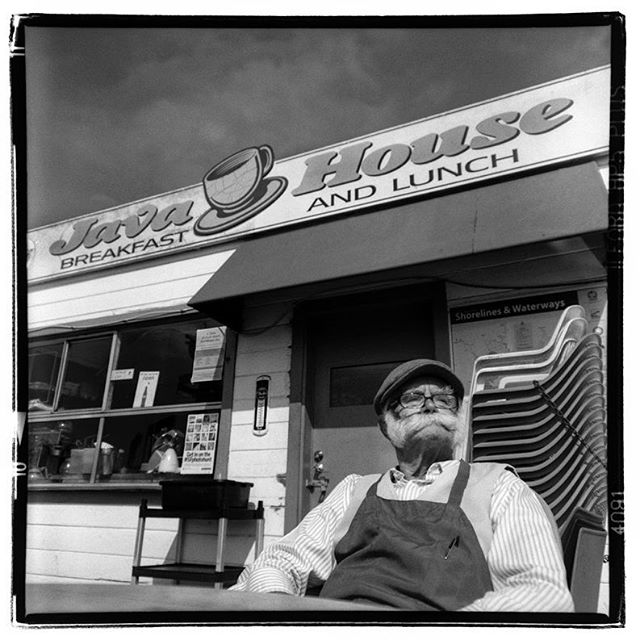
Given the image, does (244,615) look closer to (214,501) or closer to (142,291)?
(214,501)

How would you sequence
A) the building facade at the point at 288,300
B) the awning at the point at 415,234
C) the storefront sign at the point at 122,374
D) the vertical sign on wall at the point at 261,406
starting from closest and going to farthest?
the awning at the point at 415,234
the building facade at the point at 288,300
the vertical sign on wall at the point at 261,406
the storefront sign at the point at 122,374

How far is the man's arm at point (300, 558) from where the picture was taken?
73.2 inches

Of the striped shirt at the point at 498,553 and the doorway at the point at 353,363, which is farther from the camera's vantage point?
the doorway at the point at 353,363

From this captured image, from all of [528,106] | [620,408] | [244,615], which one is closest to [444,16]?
[528,106]

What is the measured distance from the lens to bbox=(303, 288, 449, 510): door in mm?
3395

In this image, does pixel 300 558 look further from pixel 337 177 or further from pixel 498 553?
pixel 337 177

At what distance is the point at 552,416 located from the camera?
2.61 metres

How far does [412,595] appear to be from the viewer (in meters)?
1.69

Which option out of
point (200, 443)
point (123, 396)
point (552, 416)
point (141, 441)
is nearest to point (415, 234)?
point (552, 416)

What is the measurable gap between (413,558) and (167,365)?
290cm

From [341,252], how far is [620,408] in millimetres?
1773

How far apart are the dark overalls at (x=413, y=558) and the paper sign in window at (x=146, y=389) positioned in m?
2.63

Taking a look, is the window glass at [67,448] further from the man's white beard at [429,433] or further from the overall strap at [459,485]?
the overall strap at [459,485]

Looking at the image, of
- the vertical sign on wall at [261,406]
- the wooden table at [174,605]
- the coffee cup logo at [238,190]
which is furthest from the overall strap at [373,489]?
→ the coffee cup logo at [238,190]
